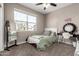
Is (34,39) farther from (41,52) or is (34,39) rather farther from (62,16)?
(62,16)

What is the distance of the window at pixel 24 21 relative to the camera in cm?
137

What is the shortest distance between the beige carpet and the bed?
0.29ft

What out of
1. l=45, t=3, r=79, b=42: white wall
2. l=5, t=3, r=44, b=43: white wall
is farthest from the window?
l=45, t=3, r=79, b=42: white wall

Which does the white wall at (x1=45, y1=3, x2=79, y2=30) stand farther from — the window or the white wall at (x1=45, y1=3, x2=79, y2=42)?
the window

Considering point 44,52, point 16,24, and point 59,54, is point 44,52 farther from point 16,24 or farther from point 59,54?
point 16,24

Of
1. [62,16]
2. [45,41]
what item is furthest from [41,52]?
[62,16]

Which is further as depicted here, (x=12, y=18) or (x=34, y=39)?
(x=34, y=39)

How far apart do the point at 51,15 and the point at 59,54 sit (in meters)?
0.77

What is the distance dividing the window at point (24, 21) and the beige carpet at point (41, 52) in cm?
33

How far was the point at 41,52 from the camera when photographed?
4.57ft

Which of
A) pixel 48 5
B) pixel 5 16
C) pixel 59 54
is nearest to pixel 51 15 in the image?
pixel 48 5

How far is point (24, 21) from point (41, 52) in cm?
69

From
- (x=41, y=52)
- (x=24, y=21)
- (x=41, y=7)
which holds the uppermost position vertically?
(x=41, y=7)

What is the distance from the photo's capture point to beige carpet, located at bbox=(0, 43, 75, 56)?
1342mm
